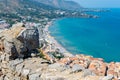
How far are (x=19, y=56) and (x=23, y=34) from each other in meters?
0.95

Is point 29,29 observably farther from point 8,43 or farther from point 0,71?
point 0,71

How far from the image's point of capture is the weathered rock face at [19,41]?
12.7m

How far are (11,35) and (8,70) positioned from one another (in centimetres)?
180

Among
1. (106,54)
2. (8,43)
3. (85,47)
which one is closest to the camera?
(8,43)

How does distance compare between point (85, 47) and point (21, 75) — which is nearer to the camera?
point (21, 75)

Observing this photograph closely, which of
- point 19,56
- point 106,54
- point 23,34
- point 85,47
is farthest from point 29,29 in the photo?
point 85,47

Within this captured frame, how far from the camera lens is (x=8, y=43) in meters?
12.8

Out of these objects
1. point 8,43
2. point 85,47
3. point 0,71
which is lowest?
point 85,47

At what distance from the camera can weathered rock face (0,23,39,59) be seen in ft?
41.8

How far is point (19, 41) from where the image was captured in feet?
42.1

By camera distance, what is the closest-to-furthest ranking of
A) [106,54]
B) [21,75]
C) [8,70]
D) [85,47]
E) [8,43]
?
[21,75], [8,70], [8,43], [106,54], [85,47]

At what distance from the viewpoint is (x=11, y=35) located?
43.1 feet

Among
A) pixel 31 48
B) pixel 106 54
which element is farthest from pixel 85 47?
pixel 31 48

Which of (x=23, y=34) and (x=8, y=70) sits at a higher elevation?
(x=23, y=34)
